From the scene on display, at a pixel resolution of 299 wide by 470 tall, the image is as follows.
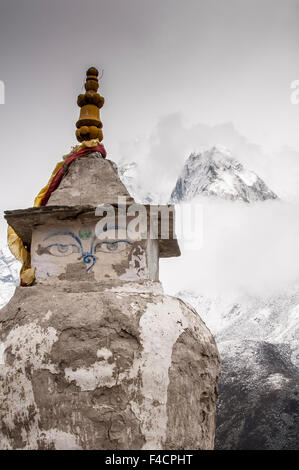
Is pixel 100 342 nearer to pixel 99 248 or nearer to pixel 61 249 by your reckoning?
pixel 99 248

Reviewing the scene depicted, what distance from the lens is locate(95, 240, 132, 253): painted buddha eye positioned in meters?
3.82

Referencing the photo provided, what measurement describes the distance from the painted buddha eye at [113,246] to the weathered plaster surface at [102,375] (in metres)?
0.42

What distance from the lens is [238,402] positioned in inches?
662

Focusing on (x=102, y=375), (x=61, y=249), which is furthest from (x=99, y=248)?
(x=102, y=375)

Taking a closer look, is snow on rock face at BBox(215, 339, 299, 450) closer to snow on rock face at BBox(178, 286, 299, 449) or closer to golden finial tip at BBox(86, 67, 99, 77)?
snow on rock face at BBox(178, 286, 299, 449)

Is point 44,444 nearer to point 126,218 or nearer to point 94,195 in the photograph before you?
point 126,218

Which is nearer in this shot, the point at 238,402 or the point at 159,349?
the point at 159,349

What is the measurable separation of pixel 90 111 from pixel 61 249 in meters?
1.61

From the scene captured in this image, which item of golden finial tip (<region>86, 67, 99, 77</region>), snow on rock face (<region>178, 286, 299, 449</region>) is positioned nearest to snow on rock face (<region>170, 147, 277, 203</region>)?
snow on rock face (<region>178, 286, 299, 449</region>)

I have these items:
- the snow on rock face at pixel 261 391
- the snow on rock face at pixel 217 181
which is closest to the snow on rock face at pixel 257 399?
the snow on rock face at pixel 261 391

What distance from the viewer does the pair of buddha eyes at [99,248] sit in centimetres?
382

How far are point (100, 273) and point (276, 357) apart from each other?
17.2 meters
